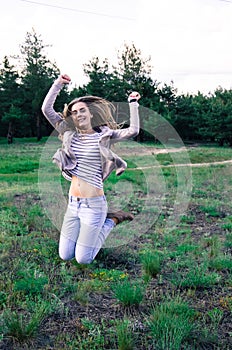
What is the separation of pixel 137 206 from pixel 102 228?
18.6 feet

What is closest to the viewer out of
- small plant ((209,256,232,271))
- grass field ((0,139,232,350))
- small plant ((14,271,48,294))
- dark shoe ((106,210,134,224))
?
grass field ((0,139,232,350))

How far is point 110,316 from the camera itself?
4035 millimetres

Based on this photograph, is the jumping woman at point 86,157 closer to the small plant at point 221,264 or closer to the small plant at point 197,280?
the small plant at point 197,280

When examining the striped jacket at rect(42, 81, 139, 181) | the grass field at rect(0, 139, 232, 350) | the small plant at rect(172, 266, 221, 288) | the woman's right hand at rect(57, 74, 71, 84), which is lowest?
the grass field at rect(0, 139, 232, 350)

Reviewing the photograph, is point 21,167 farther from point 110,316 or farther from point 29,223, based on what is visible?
point 110,316

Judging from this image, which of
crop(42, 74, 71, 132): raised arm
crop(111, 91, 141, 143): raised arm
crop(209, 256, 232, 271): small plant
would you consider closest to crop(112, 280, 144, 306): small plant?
crop(111, 91, 141, 143): raised arm

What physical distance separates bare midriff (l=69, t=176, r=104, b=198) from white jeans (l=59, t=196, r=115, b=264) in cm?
4

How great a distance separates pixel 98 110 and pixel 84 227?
119 cm

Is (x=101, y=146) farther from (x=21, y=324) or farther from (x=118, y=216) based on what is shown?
(x=21, y=324)

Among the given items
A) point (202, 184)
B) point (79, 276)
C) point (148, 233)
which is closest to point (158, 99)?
point (202, 184)

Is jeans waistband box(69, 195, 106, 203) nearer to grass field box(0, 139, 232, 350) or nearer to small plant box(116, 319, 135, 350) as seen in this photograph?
grass field box(0, 139, 232, 350)

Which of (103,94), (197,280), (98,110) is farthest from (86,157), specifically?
(103,94)

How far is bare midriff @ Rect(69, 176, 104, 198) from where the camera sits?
4293 millimetres

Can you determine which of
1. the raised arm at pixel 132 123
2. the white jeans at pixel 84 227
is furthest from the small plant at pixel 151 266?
the raised arm at pixel 132 123
